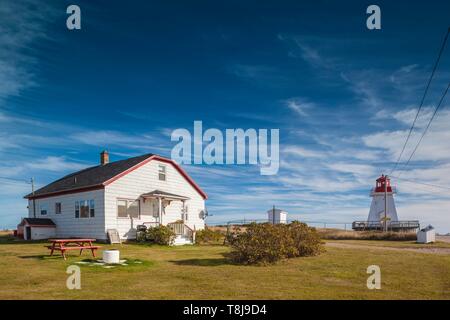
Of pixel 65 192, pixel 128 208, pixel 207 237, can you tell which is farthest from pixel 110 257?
pixel 65 192

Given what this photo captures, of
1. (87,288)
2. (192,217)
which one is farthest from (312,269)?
(192,217)

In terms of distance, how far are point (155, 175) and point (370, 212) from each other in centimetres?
3481

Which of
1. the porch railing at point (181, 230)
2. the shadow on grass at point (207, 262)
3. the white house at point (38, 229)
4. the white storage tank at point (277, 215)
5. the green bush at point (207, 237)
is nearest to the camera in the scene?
the shadow on grass at point (207, 262)

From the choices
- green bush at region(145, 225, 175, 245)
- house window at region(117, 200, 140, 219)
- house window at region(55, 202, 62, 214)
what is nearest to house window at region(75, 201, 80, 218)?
house window at region(55, 202, 62, 214)

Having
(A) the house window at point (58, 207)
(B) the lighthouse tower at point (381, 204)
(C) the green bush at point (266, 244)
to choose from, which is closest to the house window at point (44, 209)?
(A) the house window at point (58, 207)

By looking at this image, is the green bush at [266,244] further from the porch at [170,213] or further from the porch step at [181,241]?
the porch at [170,213]

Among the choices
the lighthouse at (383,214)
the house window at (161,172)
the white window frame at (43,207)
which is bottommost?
the lighthouse at (383,214)

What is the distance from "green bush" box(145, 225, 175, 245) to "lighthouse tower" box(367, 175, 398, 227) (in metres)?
33.2

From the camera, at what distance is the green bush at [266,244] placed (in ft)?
50.9

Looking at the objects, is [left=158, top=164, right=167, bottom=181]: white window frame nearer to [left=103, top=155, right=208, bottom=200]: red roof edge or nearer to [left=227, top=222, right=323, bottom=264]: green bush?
[left=103, top=155, right=208, bottom=200]: red roof edge

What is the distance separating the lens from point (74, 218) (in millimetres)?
29531

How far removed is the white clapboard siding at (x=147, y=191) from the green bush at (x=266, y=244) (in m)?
12.9

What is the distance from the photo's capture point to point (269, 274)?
12.5 meters
